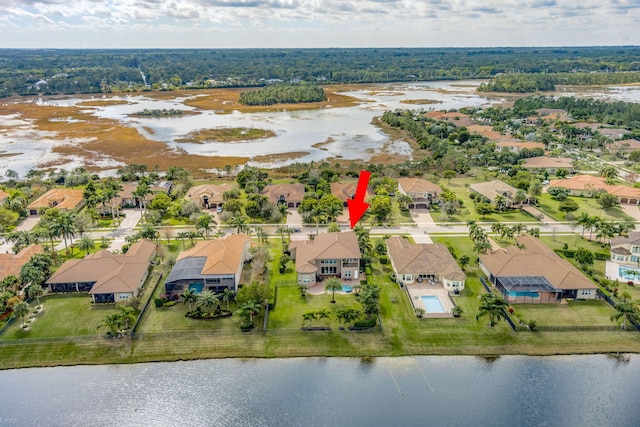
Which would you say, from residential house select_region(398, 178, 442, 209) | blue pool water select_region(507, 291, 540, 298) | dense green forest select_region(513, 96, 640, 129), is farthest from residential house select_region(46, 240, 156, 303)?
dense green forest select_region(513, 96, 640, 129)

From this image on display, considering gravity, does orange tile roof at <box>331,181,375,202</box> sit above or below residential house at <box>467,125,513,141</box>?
below

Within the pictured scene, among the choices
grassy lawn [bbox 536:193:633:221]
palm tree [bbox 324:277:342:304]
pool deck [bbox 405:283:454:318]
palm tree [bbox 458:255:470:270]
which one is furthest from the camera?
grassy lawn [bbox 536:193:633:221]

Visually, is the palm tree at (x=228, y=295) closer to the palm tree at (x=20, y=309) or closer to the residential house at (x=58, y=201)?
the palm tree at (x=20, y=309)

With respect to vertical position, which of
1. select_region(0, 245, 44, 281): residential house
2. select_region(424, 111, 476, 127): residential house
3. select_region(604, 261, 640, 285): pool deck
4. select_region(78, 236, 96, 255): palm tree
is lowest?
select_region(604, 261, 640, 285): pool deck

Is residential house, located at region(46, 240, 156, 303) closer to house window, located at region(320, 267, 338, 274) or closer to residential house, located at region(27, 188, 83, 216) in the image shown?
house window, located at region(320, 267, 338, 274)

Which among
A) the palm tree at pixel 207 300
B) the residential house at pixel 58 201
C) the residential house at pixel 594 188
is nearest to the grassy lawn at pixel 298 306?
the palm tree at pixel 207 300

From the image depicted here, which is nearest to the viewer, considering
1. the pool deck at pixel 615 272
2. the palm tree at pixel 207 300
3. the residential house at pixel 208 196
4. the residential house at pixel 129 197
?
the palm tree at pixel 207 300
